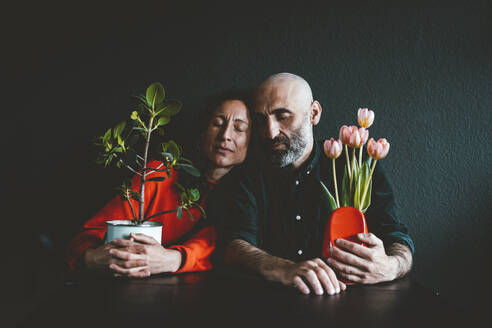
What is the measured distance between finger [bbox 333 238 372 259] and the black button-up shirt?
275 millimetres

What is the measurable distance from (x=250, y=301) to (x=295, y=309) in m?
0.14

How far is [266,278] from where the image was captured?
1206 millimetres

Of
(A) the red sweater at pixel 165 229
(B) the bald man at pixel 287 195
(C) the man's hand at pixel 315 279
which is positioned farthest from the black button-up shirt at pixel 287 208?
(C) the man's hand at pixel 315 279

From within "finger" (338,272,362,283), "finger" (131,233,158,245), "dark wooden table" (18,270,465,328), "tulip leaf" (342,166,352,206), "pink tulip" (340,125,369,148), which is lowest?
"dark wooden table" (18,270,465,328)

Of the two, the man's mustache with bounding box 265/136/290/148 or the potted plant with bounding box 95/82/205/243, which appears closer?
the potted plant with bounding box 95/82/205/243

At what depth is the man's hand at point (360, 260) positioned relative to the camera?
3.69 feet

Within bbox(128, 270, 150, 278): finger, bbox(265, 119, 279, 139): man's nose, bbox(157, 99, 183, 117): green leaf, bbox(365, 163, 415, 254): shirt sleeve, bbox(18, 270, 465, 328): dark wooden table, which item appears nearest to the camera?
bbox(18, 270, 465, 328): dark wooden table

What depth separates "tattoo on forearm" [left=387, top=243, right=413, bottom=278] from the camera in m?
1.25

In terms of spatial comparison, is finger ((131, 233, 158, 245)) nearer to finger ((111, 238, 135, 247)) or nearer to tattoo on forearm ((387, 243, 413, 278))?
finger ((111, 238, 135, 247))

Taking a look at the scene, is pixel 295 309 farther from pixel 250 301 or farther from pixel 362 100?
pixel 362 100

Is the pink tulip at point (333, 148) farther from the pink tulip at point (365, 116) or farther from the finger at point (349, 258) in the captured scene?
the finger at point (349, 258)

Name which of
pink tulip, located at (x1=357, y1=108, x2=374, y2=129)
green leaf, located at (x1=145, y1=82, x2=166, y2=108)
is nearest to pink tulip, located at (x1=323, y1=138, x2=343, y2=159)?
pink tulip, located at (x1=357, y1=108, x2=374, y2=129)

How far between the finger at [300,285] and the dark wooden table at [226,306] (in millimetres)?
19

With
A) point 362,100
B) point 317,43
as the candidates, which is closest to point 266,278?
point 362,100
